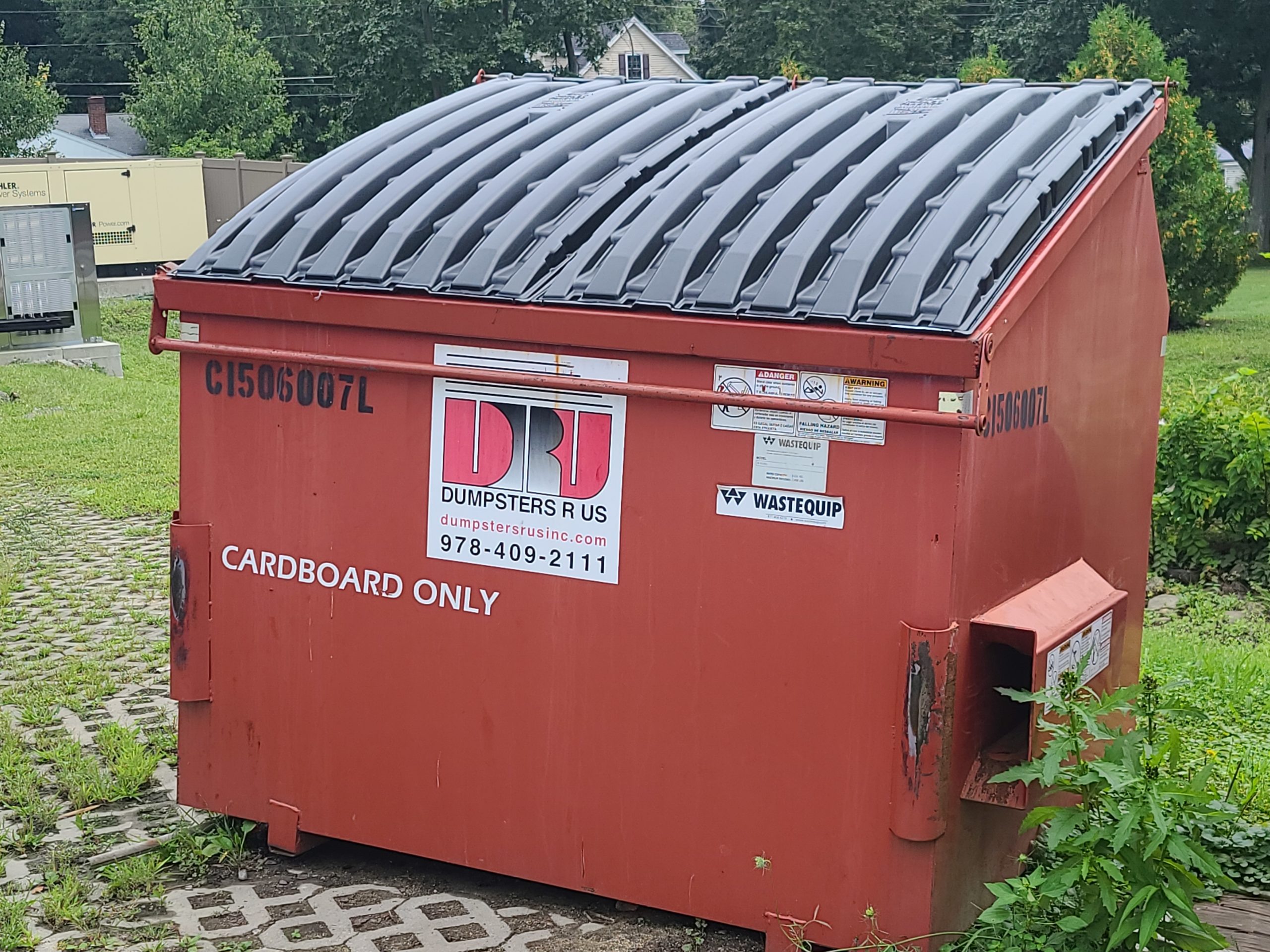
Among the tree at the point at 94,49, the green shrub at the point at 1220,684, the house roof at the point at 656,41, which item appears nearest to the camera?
the green shrub at the point at 1220,684

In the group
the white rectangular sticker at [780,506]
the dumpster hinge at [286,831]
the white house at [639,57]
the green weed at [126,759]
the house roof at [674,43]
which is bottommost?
the green weed at [126,759]

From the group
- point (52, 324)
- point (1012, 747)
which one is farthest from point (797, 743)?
point (52, 324)

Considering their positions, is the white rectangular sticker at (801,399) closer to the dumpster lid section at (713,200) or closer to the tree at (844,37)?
the dumpster lid section at (713,200)

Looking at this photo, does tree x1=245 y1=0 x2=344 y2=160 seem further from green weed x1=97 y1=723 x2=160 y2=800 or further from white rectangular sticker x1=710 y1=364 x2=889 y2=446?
white rectangular sticker x1=710 y1=364 x2=889 y2=446

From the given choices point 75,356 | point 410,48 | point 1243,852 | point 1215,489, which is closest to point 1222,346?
point 1215,489

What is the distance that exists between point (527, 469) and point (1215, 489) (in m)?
5.08

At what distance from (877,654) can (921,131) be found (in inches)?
63.3

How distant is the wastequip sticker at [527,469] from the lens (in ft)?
12.2

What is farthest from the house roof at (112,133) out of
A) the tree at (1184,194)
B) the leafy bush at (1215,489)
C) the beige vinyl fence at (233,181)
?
the leafy bush at (1215,489)

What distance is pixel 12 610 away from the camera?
7.20 meters

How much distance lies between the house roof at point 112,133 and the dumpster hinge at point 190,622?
40651 mm

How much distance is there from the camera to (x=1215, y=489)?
762 cm

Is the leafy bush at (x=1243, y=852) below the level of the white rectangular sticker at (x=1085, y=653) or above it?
below

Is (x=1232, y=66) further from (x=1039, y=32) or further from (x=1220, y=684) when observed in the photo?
→ (x=1220, y=684)
